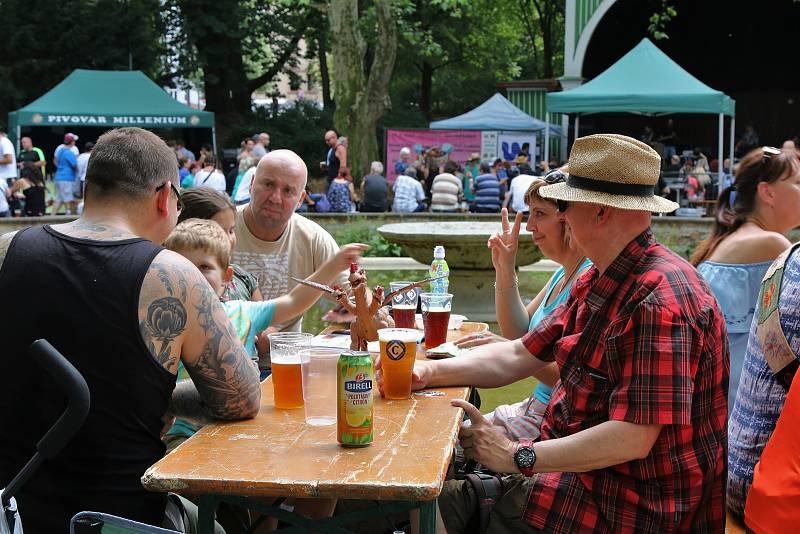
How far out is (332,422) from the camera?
2.77m

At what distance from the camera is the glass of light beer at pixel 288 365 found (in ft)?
9.29

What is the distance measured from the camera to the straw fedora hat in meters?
2.68

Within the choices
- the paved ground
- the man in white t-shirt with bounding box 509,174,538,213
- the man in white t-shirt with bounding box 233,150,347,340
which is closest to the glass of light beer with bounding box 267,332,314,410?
the man in white t-shirt with bounding box 233,150,347,340

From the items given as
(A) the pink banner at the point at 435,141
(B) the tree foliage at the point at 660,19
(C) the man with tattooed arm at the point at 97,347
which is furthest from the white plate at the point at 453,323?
(A) the pink banner at the point at 435,141

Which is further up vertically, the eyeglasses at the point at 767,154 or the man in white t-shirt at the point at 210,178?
the eyeglasses at the point at 767,154

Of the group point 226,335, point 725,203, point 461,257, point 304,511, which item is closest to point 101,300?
point 226,335

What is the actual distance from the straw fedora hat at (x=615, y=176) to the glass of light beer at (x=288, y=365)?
914 mm

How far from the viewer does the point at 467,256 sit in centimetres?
831

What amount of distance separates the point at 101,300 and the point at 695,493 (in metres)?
1.75

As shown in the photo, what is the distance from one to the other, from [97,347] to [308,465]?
655 millimetres

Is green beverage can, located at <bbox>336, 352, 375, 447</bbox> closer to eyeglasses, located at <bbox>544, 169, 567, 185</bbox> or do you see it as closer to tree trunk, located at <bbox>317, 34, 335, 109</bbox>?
eyeglasses, located at <bbox>544, 169, 567, 185</bbox>

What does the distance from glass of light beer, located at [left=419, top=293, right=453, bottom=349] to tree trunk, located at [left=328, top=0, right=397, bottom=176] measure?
17639mm

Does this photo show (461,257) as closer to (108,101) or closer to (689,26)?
(108,101)

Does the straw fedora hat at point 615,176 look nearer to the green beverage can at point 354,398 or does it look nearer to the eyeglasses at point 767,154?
the green beverage can at point 354,398
